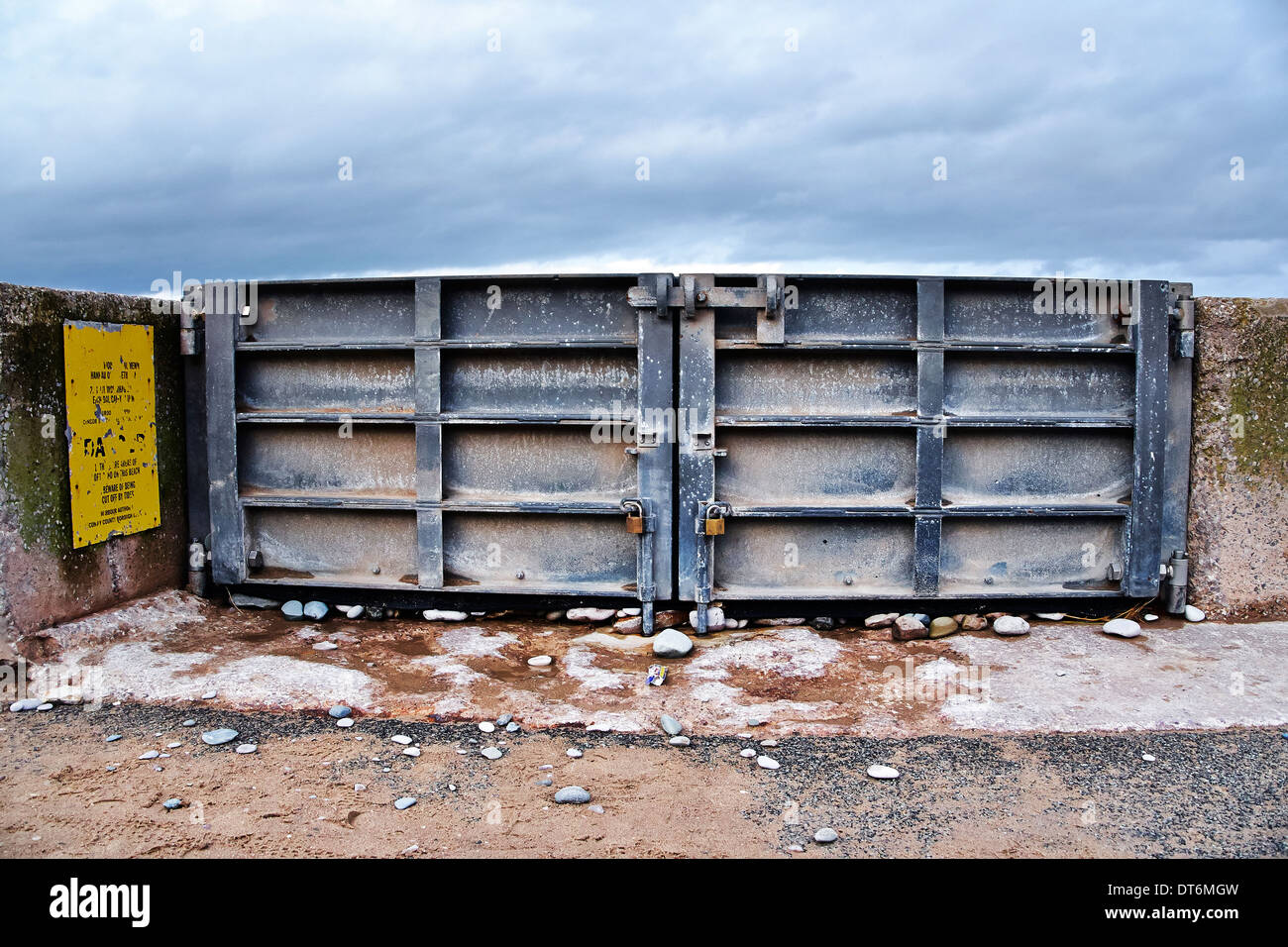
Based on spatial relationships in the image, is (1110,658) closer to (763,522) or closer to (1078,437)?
(1078,437)

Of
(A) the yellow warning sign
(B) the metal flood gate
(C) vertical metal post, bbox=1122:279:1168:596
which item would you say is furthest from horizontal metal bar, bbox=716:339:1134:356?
(A) the yellow warning sign

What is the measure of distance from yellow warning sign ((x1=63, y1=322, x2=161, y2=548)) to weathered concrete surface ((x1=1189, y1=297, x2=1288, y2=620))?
6.76 meters

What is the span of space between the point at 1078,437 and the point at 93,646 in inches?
241

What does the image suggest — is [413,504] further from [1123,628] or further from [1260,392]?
[1260,392]

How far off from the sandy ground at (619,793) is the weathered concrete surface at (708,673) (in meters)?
0.20

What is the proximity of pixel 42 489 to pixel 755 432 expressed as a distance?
4.18 metres

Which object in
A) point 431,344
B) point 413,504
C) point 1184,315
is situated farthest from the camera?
point 413,504

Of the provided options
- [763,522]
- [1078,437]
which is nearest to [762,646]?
[763,522]

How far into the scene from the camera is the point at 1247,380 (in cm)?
549

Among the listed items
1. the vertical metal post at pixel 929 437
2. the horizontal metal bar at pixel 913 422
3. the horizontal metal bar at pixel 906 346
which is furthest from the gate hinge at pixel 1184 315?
the vertical metal post at pixel 929 437

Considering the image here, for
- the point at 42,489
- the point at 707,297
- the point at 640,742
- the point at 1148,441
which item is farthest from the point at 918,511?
the point at 42,489

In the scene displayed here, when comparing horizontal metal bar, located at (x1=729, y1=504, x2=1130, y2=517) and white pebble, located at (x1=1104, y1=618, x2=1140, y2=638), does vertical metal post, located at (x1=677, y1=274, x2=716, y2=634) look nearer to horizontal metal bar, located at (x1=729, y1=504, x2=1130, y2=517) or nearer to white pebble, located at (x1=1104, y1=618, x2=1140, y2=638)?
horizontal metal bar, located at (x1=729, y1=504, x2=1130, y2=517)

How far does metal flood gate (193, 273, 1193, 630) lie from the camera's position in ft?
17.5

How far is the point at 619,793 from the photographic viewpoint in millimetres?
3359
